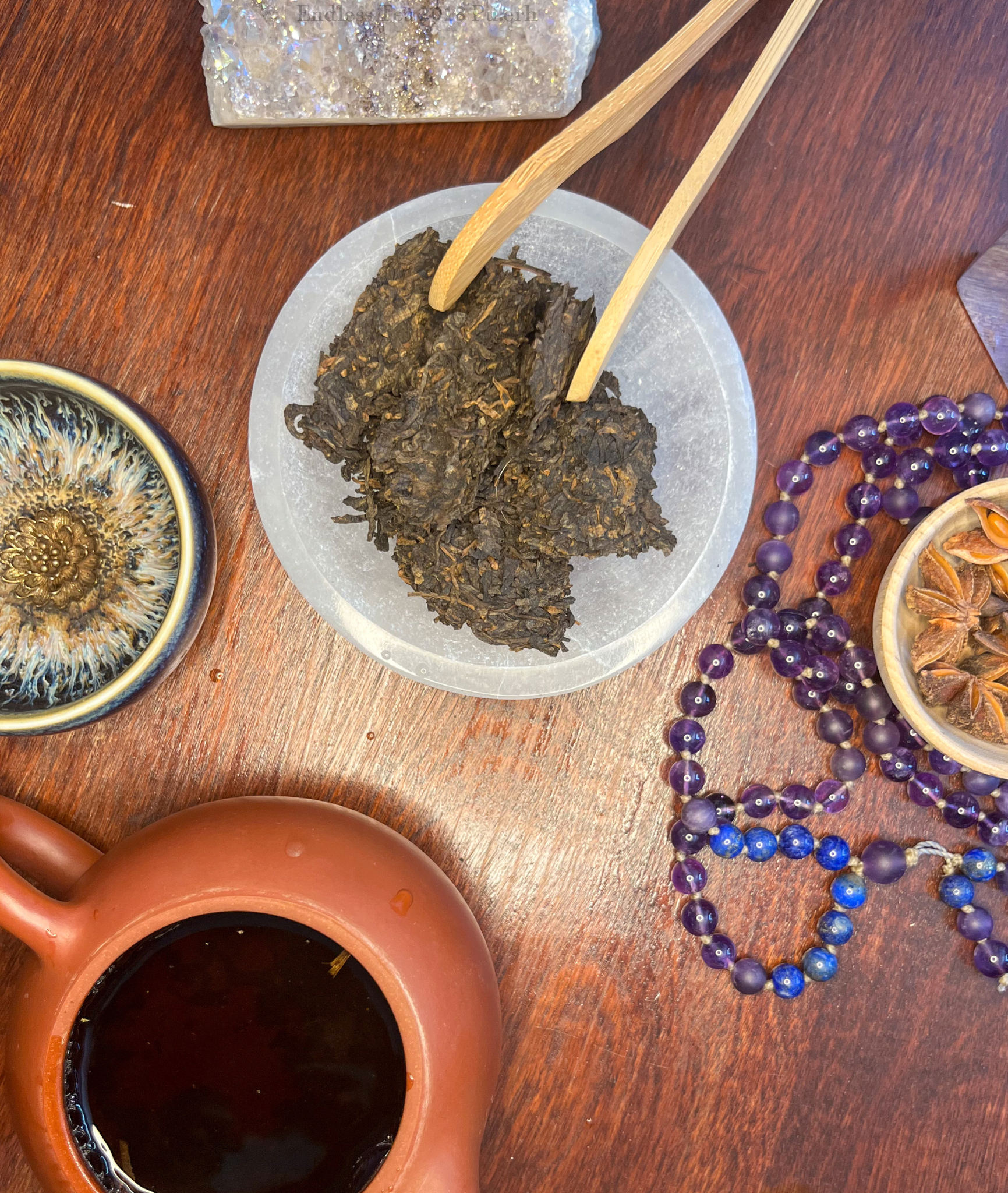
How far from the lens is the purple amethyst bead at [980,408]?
2.82 feet

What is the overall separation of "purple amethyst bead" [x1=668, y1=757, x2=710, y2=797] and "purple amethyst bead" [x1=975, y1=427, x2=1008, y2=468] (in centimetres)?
43

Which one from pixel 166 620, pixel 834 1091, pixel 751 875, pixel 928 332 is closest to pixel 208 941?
pixel 166 620

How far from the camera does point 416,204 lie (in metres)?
0.75

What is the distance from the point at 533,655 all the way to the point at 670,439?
0.24m

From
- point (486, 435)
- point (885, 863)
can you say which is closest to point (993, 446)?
point (885, 863)

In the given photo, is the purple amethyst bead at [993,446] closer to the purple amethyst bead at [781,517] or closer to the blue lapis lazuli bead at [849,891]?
the purple amethyst bead at [781,517]

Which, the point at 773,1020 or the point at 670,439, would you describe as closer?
the point at 670,439

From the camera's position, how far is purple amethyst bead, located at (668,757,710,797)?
87 centimetres

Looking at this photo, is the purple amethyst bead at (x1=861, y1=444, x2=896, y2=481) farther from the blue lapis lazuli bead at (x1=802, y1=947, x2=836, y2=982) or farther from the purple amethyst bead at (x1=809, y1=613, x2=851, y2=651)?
the blue lapis lazuli bead at (x1=802, y1=947, x2=836, y2=982)

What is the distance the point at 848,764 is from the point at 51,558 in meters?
0.84

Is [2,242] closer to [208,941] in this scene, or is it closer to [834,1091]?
[208,941]

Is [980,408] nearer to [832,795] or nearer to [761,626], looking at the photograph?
[761,626]

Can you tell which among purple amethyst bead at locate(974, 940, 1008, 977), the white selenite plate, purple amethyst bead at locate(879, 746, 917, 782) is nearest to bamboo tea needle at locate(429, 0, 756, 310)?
the white selenite plate

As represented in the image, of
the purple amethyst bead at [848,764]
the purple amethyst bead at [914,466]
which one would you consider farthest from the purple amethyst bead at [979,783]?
the purple amethyst bead at [914,466]
